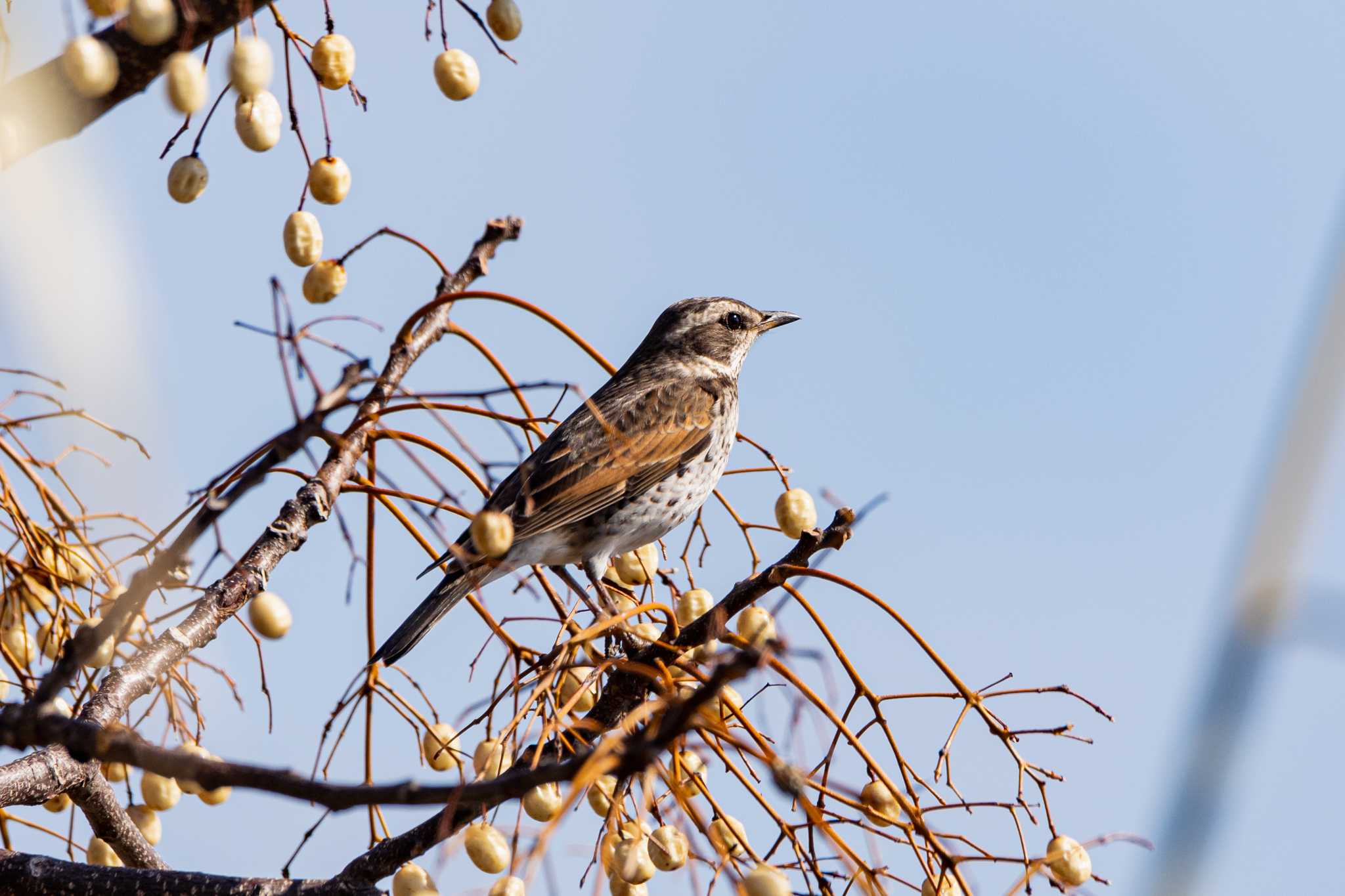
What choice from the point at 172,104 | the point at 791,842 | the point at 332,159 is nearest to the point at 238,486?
the point at 172,104

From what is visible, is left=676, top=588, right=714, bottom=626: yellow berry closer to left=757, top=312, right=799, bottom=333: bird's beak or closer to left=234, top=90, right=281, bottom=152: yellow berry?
left=234, top=90, right=281, bottom=152: yellow berry

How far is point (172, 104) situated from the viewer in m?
2.74

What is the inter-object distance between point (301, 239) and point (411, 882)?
5.18 ft

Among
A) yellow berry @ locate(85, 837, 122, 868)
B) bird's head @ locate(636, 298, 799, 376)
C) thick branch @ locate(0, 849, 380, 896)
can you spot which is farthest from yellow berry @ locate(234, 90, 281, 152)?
bird's head @ locate(636, 298, 799, 376)

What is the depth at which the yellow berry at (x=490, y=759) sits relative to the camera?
3.01 meters

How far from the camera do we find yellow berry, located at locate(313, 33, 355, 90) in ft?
11.0

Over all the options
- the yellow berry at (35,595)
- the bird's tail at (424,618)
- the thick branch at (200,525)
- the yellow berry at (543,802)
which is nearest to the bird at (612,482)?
the bird's tail at (424,618)

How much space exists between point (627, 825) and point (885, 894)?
544 mm

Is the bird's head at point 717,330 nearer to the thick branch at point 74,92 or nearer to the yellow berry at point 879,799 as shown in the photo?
the yellow berry at point 879,799

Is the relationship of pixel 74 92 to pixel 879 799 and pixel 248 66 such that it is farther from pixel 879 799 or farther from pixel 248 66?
pixel 879 799

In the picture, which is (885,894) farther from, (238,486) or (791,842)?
(238,486)

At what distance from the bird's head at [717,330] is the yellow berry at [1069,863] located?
182 inches

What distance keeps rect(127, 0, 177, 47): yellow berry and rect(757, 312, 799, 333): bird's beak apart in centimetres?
526

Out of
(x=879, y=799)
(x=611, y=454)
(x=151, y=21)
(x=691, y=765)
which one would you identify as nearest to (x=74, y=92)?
(x=151, y=21)
